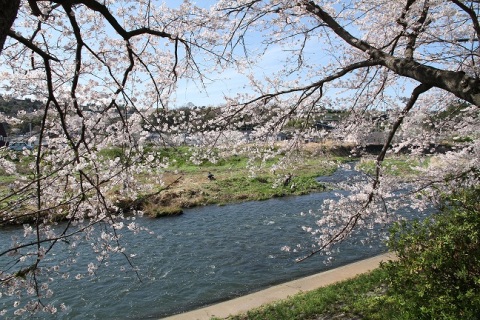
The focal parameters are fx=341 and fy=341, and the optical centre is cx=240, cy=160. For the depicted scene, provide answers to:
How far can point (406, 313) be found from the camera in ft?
10.4

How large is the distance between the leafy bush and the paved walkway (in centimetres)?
431

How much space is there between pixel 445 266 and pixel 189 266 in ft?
28.0

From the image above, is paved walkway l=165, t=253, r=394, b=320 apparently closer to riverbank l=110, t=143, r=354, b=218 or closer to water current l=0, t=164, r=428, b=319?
water current l=0, t=164, r=428, b=319

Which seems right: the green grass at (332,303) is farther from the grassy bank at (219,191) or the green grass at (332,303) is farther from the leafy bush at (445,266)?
the grassy bank at (219,191)

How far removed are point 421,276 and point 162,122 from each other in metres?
4.64

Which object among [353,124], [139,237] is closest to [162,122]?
[353,124]

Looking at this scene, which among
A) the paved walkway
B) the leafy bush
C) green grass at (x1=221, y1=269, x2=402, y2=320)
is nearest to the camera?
the leafy bush

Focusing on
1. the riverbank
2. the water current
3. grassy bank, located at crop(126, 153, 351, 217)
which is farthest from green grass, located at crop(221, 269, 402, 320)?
grassy bank, located at crop(126, 153, 351, 217)

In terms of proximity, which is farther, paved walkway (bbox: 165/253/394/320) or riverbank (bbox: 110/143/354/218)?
riverbank (bbox: 110/143/354/218)

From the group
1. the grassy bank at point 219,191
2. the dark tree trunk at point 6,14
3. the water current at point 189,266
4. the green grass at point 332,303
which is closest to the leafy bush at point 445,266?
the green grass at point 332,303

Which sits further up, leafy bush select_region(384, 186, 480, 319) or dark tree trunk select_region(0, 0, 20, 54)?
dark tree trunk select_region(0, 0, 20, 54)

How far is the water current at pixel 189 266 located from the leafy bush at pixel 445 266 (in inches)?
147

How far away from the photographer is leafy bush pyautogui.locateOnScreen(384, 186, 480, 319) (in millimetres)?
2859

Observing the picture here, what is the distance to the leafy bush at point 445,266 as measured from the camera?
9.38 feet
